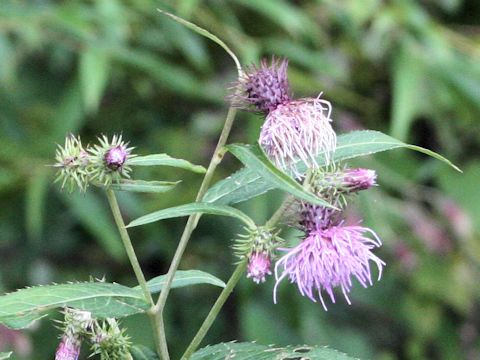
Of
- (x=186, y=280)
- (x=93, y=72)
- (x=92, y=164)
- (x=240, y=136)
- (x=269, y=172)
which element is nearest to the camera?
(x=269, y=172)

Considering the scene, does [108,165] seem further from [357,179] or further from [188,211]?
[357,179]

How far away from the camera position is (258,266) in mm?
987

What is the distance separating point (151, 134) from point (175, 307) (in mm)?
600

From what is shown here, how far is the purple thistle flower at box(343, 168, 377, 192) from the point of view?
105cm

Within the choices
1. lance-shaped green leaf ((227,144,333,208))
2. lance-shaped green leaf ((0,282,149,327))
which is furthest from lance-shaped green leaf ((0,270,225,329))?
lance-shaped green leaf ((227,144,333,208))

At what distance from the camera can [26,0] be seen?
263cm

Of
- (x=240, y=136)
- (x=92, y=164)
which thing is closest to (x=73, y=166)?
(x=92, y=164)

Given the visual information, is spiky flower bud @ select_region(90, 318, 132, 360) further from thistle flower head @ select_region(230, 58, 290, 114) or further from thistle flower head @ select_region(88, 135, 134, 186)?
thistle flower head @ select_region(230, 58, 290, 114)

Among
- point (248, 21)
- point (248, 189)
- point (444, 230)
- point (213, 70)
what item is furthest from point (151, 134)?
point (248, 189)

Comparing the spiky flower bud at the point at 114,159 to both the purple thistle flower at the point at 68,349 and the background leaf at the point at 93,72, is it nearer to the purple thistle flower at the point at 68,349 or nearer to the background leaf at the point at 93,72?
the purple thistle flower at the point at 68,349

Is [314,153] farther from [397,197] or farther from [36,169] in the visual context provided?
[397,197]

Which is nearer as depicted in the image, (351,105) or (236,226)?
(236,226)

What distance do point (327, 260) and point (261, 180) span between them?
0.55 ft

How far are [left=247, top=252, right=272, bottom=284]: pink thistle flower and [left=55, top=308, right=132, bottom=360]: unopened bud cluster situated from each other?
0.18 m
